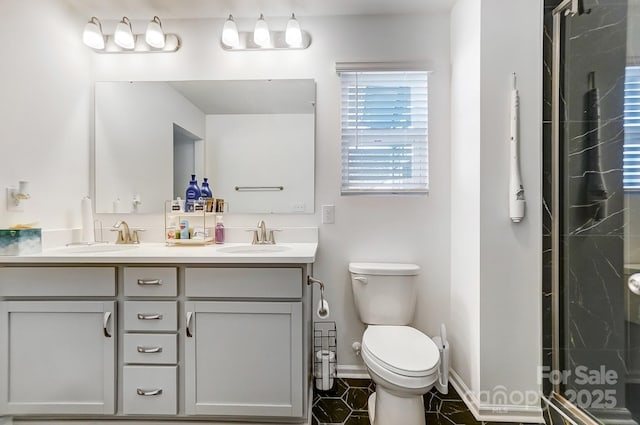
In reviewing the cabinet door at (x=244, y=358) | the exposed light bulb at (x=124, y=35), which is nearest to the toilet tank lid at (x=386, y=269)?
the cabinet door at (x=244, y=358)

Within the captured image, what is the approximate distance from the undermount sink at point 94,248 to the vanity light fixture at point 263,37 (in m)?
1.41

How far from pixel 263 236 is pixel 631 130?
191 cm

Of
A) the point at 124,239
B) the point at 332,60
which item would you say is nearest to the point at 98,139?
the point at 124,239

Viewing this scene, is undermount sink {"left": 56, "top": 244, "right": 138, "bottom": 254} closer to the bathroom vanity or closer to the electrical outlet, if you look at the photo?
the bathroom vanity

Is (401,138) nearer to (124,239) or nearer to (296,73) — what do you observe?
(296,73)

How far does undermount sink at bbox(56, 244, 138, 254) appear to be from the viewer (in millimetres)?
1785

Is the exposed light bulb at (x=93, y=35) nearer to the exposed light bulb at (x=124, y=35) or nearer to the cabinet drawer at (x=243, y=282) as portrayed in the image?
the exposed light bulb at (x=124, y=35)

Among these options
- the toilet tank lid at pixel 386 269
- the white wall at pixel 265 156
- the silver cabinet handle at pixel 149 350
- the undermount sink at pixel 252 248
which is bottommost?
the silver cabinet handle at pixel 149 350

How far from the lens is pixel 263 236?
2.05 meters

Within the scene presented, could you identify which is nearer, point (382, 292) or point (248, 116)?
point (382, 292)

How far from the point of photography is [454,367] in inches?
77.9

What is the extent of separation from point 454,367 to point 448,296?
0.42 meters

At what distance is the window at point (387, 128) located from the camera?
2072mm

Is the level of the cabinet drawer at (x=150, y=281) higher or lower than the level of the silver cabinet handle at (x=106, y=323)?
higher
